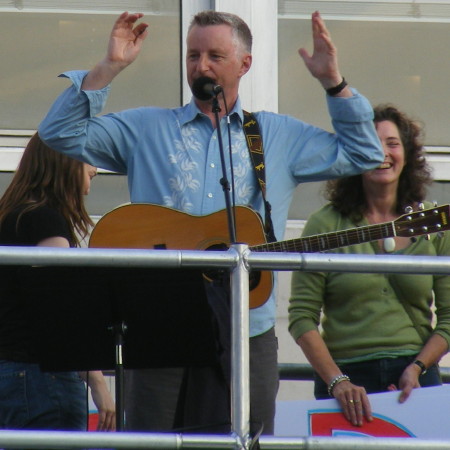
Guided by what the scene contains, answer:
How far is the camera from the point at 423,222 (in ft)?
13.4

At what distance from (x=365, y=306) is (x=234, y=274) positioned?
1.41 m

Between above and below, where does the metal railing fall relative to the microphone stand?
below

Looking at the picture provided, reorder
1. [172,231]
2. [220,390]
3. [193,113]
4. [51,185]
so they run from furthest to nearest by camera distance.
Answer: [51,185] → [193,113] → [172,231] → [220,390]

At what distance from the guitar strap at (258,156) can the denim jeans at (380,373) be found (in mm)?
662

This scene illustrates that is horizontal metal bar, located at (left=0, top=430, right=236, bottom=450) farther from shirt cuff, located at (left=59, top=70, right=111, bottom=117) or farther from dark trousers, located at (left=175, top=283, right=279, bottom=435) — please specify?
shirt cuff, located at (left=59, top=70, right=111, bottom=117)

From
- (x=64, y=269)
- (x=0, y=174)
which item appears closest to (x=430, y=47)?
(x=0, y=174)

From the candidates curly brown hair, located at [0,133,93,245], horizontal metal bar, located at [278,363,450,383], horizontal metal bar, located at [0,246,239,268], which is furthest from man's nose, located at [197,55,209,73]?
horizontal metal bar, located at [278,363,450,383]

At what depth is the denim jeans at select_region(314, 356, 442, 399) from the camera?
14.1ft

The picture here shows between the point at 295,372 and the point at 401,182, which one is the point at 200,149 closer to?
the point at 401,182

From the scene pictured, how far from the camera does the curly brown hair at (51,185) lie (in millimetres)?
4230

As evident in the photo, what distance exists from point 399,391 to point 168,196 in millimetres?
1020

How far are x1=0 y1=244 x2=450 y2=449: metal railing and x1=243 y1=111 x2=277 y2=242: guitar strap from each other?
0.90 metres

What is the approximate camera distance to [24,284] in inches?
131

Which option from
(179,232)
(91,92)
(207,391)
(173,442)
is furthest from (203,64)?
(173,442)
